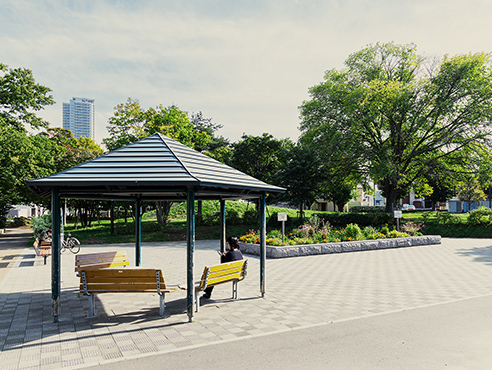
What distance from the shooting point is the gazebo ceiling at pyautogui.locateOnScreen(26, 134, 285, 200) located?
7078 millimetres

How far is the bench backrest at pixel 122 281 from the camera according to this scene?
7.20 m

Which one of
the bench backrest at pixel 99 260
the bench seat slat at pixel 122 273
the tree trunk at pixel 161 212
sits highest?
the tree trunk at pixel 161 212

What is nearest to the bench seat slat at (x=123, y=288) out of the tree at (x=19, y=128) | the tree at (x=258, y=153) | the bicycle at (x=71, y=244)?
the bicycle at (x=71, y=244)

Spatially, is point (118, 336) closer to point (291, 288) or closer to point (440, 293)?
point (291, 288)

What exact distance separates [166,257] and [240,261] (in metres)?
8.97

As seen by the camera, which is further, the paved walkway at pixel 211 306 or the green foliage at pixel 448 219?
the green foliage at pixel 448 219

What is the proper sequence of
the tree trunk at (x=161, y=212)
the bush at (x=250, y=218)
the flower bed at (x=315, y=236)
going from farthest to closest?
the bush at (x=250, y=218)
the tree trunk at (x=161, y=212)
the flower bed at (x=315, y=236)

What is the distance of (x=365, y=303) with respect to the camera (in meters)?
8.35

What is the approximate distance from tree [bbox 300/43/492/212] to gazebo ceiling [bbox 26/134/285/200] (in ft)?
73.0

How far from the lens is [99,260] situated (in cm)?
983

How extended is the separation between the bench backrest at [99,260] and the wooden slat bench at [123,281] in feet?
6.83

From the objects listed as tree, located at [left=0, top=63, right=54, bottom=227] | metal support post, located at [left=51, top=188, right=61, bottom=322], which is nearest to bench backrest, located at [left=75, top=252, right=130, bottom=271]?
metal support post, located at [left=51, top=188, right=61, bottom=322]

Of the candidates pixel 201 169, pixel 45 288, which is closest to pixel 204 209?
pixel 45 288

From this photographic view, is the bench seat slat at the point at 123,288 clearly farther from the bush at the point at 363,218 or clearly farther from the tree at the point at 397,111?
the bush at the point at 363,218
